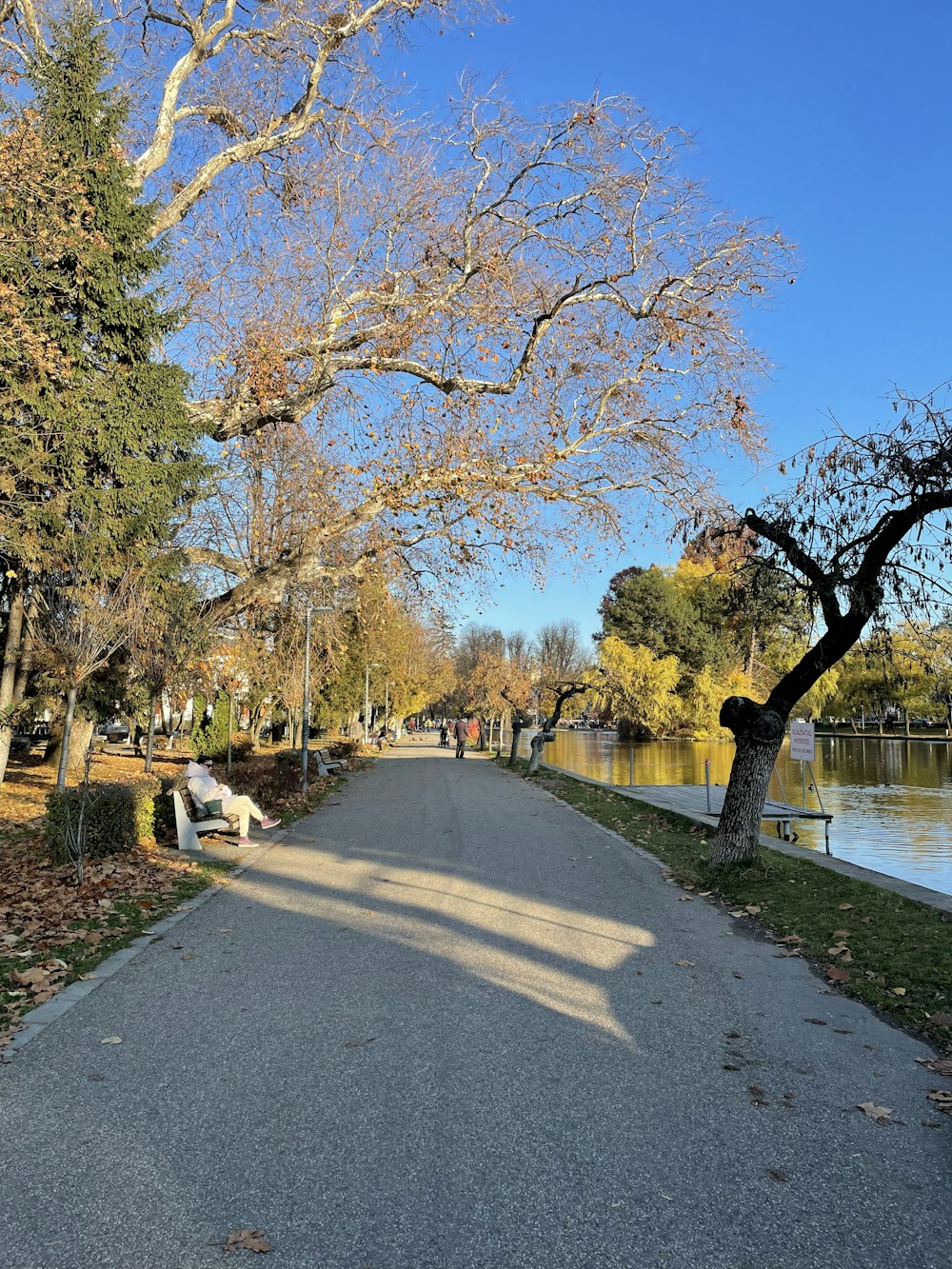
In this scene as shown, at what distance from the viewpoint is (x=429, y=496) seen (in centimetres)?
1620

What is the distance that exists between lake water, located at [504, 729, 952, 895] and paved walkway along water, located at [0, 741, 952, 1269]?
8.67 metres

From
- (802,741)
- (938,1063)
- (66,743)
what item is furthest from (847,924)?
(802,741)

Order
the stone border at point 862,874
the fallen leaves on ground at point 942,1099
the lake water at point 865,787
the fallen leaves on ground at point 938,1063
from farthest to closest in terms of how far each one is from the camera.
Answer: the lake water at point 865,787, the stone border at point 862,874, the fallen leaves on ground at point 938,1063, the fallen leaves on ground at point 942,1099

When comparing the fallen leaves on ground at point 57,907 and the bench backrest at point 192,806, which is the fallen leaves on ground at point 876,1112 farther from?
the bench backrest at point 192,806

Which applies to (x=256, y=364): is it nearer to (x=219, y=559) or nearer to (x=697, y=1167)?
(x=219, y=559)

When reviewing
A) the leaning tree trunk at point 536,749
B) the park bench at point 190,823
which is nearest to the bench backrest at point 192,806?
the park bench at point 190,823

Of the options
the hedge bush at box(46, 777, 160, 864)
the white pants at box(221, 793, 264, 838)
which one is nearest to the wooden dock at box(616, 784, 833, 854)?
the white pants at box(221, 793, 264, 838)

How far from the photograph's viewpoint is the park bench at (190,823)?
10852mm

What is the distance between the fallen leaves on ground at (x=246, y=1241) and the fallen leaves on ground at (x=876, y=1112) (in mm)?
2615

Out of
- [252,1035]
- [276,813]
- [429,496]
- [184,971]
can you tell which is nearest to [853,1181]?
[252,1035]

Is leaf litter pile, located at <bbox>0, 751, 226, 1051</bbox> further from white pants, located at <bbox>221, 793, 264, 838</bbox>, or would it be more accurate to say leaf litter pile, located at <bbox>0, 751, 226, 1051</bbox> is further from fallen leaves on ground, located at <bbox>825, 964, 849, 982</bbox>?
fallen leaves on ground, located at <bbox>825, 964, 849, 982</bbox>

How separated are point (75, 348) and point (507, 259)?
7496 mm

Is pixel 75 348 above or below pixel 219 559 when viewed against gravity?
above

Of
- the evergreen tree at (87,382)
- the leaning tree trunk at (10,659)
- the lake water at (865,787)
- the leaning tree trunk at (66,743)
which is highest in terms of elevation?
the evergreen tree at (87,382)
